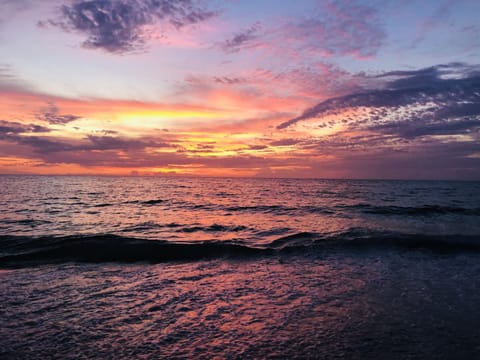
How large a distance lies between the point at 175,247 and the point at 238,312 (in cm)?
817

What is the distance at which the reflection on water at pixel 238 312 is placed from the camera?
559 cm

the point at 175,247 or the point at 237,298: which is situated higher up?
the point at 237,298

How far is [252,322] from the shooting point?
21.8ft

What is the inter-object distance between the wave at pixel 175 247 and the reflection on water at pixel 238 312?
2161 millimetres

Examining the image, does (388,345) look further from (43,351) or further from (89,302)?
(89,302)

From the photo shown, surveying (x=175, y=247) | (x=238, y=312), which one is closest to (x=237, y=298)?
(x=238, y=312)

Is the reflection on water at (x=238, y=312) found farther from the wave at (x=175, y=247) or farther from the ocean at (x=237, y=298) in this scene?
the wave at (x=175, y=247)

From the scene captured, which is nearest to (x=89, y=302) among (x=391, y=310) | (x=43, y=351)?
(x=43, y=351)

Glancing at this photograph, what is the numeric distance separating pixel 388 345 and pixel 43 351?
6.26 meters

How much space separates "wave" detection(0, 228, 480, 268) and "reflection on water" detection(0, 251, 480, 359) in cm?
216

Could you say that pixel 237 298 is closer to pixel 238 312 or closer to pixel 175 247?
pixel 238 312

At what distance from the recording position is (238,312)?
7.19 meters

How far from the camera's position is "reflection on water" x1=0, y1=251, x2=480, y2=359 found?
5.59m

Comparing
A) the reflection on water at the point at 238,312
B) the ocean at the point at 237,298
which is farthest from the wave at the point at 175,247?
the reflection on water at the point at 238,312
